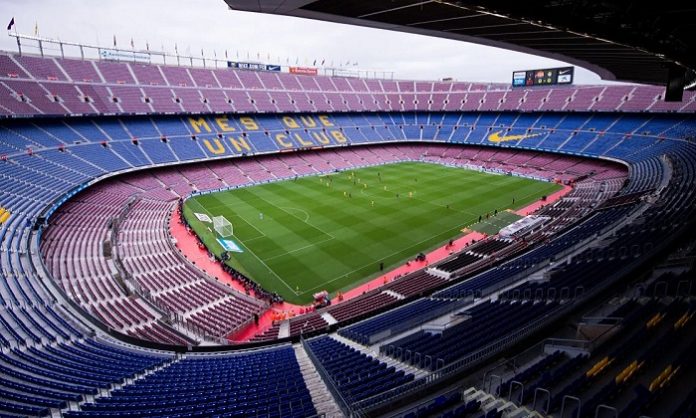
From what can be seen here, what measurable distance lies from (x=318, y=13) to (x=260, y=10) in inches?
52.4

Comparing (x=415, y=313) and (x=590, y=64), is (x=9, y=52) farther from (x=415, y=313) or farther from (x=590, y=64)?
(x=590, y=64)

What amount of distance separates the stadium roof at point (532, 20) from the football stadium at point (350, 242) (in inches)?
4.0

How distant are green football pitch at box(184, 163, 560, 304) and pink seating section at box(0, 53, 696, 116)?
18.9 metres

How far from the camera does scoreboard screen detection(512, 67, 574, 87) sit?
2367 inches

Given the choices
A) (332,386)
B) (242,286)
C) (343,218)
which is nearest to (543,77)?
(343,218)

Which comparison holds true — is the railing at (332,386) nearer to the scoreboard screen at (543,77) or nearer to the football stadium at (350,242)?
the football stadium at (350,242)

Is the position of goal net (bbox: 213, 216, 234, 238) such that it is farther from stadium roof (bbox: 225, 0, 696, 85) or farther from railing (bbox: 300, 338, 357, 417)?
stadium roof (bbox: 225, 0, 696, 85)

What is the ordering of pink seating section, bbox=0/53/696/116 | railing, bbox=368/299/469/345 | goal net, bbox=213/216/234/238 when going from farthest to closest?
pink seating section, bbox=0/53/696/116, goal net, bbox=213/216/234/238, railing, bbox=368/299/469/345

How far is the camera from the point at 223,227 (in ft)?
107

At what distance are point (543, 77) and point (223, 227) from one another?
57.8 m

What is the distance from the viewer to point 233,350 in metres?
16.5

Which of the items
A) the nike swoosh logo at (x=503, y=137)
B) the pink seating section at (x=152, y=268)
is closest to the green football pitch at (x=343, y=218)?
the pink seating section at (x=152, y=268)

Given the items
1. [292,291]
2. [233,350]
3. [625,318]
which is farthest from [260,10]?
[292,291]

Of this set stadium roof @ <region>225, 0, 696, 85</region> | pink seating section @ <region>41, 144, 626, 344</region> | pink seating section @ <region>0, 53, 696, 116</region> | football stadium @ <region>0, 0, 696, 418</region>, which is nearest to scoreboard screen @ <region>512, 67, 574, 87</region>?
football stadium @ <region>0, 0, 696, 418</region>
